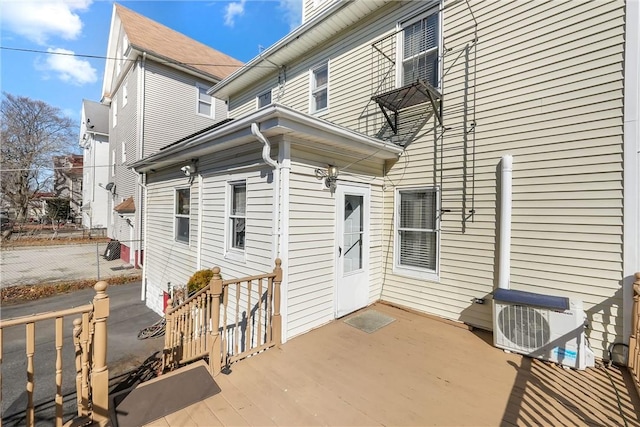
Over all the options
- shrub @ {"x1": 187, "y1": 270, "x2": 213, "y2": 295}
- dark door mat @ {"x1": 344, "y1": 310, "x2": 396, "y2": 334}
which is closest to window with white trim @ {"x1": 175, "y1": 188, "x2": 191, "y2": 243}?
shrub @ {"x1": 187, "y1": 270, "x2": 213, "y2": 295}

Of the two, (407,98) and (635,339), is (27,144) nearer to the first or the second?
(407,98)

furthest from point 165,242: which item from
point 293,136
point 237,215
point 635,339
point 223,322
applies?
point 635,339

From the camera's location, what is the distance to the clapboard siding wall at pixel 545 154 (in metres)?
3.19

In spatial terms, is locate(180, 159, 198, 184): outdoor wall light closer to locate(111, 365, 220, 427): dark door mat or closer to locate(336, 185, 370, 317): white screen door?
locate(336, 185, 370, 317): white screen door

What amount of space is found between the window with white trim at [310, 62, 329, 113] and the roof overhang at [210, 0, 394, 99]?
54 centimetres

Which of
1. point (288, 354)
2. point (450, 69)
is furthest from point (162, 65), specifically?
point (288, 354)

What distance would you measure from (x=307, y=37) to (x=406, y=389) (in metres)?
6.83

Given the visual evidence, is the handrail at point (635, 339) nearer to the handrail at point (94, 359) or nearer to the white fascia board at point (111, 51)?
the handrail at point (94, 359)

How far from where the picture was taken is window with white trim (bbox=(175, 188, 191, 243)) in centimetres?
620

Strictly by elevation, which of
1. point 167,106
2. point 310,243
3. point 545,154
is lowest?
point 310,243

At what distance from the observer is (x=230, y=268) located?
4.73 meters

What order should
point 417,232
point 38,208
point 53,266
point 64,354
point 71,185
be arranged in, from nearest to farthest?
point 417,232
point 64,354
point 53,266
point 38,208
point 71,185

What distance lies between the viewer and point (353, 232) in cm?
466

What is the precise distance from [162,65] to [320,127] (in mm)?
12000
